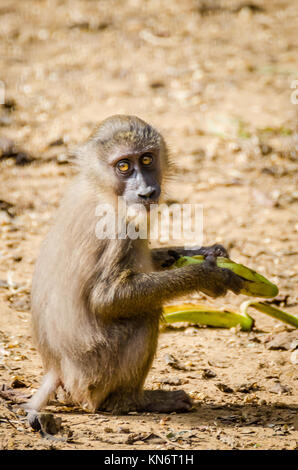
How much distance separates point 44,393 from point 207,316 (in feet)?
6.18

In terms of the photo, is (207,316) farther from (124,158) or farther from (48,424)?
(48,424)

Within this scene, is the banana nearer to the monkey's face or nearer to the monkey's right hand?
the monkey's right hand

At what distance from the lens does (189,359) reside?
20.5ft

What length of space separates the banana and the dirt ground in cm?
70

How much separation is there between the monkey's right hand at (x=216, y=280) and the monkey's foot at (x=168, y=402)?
0.79 meters

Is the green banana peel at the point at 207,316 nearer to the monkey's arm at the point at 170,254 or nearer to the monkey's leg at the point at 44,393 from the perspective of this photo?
the monkey's arm at the point at 170,254

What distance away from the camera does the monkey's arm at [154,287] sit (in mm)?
5098

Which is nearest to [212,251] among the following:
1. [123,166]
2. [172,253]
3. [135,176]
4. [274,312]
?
[172,253]

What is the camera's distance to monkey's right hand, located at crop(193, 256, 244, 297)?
546 cm

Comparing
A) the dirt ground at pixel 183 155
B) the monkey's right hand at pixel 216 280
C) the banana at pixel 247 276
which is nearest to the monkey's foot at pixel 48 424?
the dirt ground at pixel 183 155

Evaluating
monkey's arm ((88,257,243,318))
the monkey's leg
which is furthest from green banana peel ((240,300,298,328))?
the monkey's leg

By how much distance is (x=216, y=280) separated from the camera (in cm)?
546

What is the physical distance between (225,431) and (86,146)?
2.43 m

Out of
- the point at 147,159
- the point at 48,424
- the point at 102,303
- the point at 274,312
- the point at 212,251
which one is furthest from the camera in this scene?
the point at 274,312
